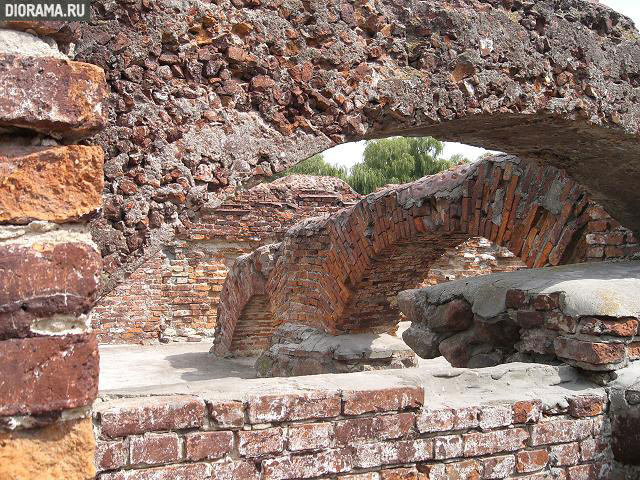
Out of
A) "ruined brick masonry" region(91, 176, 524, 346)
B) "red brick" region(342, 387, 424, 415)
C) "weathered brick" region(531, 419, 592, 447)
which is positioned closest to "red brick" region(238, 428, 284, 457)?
"red brick" region(342, 387, 424, 415)

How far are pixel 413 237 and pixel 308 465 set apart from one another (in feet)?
12.1

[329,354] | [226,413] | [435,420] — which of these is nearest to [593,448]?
[435,420]

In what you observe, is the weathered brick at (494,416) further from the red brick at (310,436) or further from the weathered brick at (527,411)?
the red brick at (310,436)

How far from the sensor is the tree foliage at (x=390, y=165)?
81.8 feet

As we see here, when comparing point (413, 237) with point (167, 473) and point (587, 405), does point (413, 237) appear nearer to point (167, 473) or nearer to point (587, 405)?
point (587, 405)

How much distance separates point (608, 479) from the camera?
2852mm

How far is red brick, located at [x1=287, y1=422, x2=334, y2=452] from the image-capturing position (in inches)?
91.8

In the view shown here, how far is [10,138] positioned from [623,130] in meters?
2.79

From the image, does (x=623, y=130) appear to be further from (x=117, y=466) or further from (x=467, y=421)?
(x=117, y=466)

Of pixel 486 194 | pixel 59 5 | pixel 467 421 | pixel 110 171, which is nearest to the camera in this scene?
pixel 59 5

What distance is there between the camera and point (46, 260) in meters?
1.37

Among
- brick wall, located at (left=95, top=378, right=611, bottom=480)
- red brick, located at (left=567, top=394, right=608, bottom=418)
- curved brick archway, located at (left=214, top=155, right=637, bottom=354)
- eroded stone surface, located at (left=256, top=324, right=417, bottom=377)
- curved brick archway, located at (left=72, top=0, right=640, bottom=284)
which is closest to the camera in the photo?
curved brick archway, located at (left=72, top=0, right=640, bottom=284)

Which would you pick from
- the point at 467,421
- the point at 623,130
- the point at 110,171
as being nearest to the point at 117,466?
the point at 110,171

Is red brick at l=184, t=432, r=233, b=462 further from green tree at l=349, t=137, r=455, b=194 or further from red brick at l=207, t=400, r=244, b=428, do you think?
green tree at l=349, t=137, r=455, b=194
